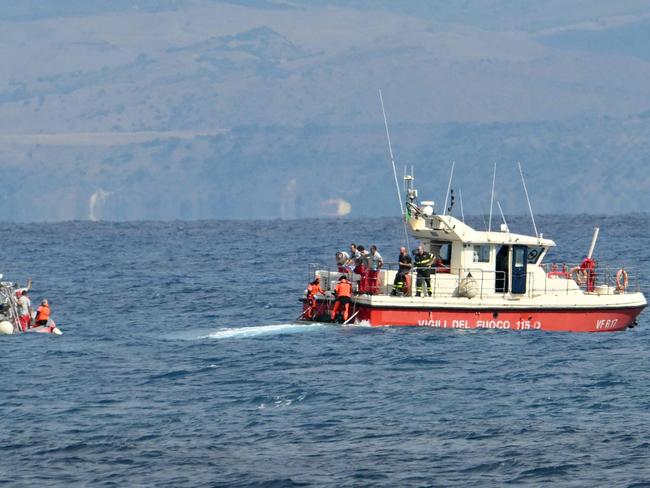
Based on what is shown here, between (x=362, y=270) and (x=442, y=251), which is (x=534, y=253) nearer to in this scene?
(x=442, y=251)

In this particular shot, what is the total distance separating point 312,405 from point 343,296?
9.90 m

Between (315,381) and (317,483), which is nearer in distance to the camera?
(317,483)

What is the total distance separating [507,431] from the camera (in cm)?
3338

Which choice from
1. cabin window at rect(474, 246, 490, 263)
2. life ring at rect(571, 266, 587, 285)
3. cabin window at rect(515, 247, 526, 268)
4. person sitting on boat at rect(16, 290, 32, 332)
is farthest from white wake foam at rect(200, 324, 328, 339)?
life ring at rect(571, 266, 587, 285)

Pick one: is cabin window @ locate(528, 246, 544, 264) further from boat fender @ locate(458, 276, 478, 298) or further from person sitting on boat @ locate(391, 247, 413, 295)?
person sitting on boat @ locate(391, 247, 413, 295)

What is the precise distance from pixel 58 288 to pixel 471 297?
100.0ft

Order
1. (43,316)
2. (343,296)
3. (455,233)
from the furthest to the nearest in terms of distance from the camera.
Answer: (43,316) → (455,233) → (343,296)

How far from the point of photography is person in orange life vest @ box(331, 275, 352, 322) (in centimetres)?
4559

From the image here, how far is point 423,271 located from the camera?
46500mm

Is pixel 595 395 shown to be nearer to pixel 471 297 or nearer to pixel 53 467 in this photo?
pixel 471 297

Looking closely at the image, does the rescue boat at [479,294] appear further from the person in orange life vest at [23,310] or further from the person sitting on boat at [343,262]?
the person in orange life vest at [23,310]

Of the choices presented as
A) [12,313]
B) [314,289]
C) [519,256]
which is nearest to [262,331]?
[314,289]

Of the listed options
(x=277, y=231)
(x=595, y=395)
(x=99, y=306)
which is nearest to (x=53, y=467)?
(x=595, y=395)

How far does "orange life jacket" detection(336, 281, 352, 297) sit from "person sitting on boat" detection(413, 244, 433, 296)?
2.04 metres
